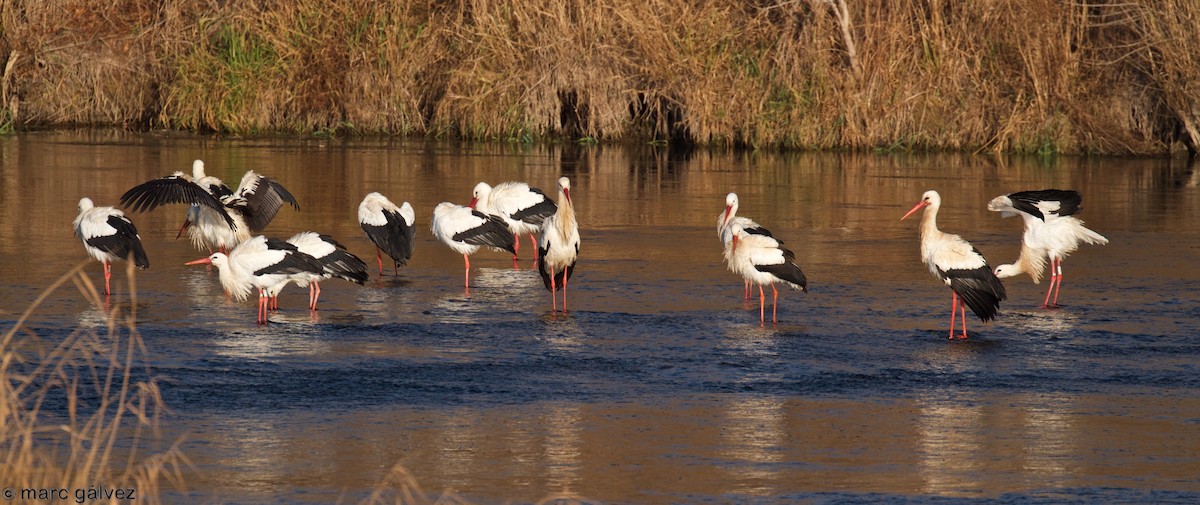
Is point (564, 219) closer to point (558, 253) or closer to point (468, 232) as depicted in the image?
point (558, 253)

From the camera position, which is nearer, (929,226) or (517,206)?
(929,226)

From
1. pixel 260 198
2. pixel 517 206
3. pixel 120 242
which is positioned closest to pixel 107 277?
pixel 120 242

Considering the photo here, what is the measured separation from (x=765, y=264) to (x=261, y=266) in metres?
3.58

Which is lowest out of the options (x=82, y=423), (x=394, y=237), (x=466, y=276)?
(x=82, y=423)

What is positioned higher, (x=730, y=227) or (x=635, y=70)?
(x=635, y=70)

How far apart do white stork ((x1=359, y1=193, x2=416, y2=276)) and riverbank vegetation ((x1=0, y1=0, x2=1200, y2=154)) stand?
45.9 ft

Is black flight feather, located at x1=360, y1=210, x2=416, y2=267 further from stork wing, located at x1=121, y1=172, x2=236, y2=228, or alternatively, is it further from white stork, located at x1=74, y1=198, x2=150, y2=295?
white stork, located at x1=74, y1=198, x2=150, y2=295

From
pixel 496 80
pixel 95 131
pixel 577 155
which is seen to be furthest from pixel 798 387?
pixel 95 131

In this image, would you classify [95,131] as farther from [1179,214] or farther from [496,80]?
[1179,214]

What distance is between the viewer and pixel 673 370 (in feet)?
31.1

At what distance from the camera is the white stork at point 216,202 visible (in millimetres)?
13023

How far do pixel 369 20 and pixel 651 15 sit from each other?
18.0ft

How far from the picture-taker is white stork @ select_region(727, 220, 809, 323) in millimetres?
11341

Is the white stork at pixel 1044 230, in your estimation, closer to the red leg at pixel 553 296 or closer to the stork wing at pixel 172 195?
the red leg at pixel 553 296
